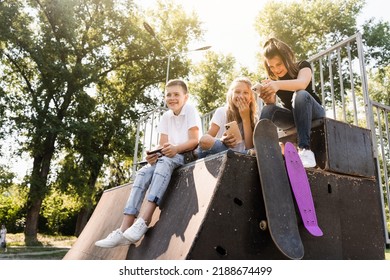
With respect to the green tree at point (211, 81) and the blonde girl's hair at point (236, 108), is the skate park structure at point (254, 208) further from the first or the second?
the green tree at point (211, 81)

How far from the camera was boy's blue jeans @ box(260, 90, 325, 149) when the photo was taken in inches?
90.1

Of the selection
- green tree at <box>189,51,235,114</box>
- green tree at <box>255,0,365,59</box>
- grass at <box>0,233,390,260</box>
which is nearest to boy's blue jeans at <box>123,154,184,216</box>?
grass at <box>0,233,390,260</box>

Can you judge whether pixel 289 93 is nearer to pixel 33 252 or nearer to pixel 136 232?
pixel 136 232

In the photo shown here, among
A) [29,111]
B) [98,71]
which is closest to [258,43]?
[98,71]

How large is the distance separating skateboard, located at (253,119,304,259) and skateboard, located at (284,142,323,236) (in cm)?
5

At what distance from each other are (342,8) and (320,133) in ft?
67.0

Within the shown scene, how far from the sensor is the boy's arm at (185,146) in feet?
7.89

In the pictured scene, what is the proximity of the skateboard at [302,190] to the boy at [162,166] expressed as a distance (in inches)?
30.1

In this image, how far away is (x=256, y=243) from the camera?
5.70 ft

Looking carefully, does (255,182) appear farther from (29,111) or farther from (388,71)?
(388,71)

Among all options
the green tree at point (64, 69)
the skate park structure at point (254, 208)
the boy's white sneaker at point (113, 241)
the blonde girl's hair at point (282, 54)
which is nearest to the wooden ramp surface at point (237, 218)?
the skate park structure at point (254, 208)

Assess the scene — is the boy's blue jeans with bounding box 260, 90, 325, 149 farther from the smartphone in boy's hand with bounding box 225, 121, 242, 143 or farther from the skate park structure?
the smartphone in boy's hand with bounding box 225, 121, 242, 143

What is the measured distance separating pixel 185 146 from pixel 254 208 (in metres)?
0.86
